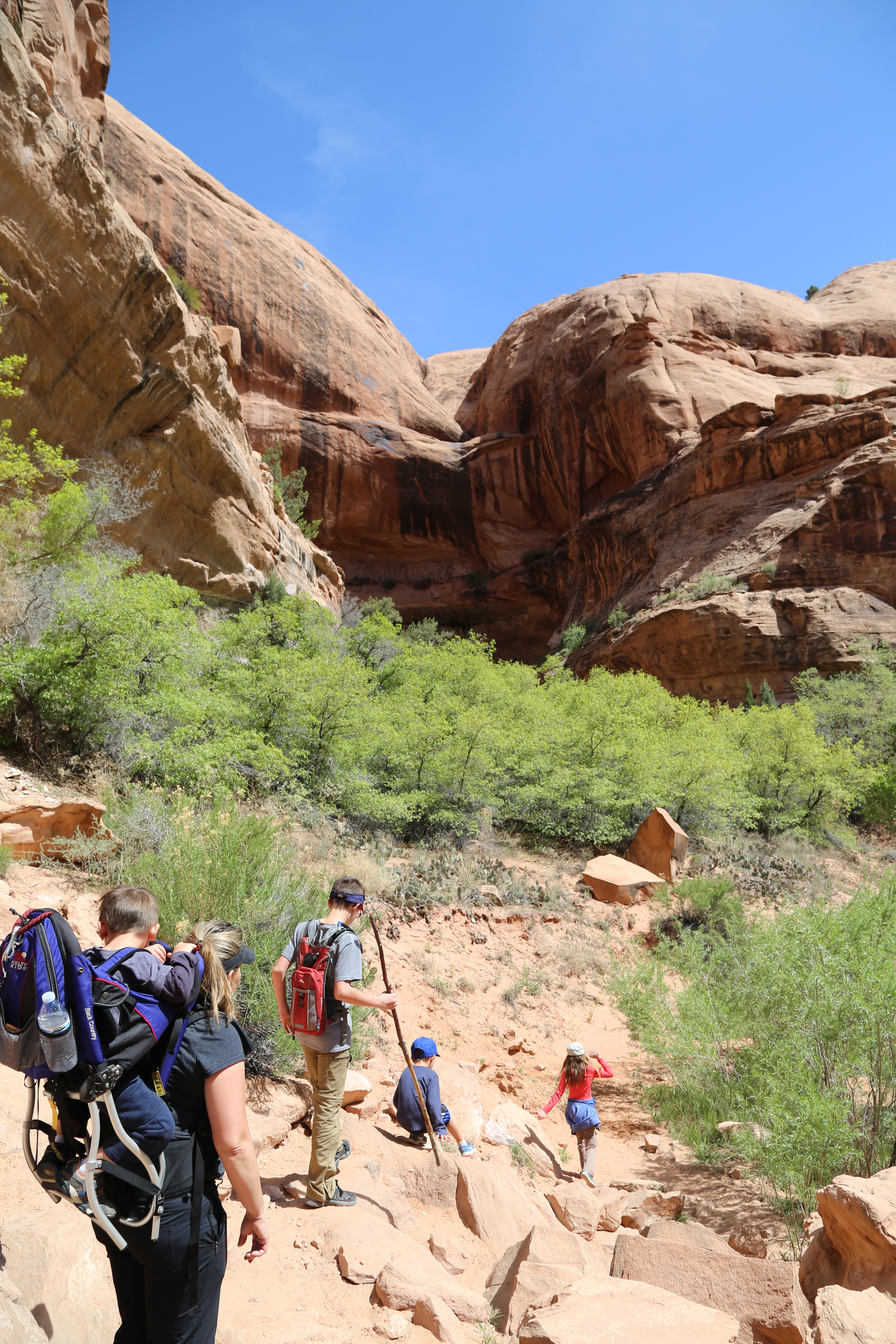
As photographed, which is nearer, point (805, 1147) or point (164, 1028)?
point (164, 1028)

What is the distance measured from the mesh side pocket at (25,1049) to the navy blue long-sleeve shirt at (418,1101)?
3437 millimetres

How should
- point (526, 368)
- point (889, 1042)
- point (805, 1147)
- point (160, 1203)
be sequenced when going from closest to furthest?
point (160, 1203)
point (805, 1147)
point (889, 1042)
point (526, 368)

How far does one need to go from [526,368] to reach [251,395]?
17229mm

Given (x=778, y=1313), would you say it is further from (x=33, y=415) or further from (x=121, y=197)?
(x=121, y=197)

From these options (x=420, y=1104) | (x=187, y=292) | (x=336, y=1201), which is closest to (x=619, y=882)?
(x=420, y=1104)

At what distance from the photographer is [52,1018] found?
5.21 feet

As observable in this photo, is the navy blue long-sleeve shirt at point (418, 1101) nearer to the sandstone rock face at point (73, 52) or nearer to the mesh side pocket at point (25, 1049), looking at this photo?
the mesh side pocket at point (25, 1049)

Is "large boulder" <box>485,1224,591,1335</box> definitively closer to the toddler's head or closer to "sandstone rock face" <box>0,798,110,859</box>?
the toddler's head

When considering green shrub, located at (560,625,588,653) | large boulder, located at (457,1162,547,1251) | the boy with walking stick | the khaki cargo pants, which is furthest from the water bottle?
green shrub, located at (560,625,588,653)

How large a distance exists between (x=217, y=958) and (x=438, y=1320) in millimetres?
2057

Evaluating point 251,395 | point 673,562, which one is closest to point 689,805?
point 673,562

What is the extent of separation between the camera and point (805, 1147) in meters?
4.05

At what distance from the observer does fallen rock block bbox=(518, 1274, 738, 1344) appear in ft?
7.90

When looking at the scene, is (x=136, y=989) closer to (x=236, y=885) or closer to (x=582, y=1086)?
(x=236, y=885)
